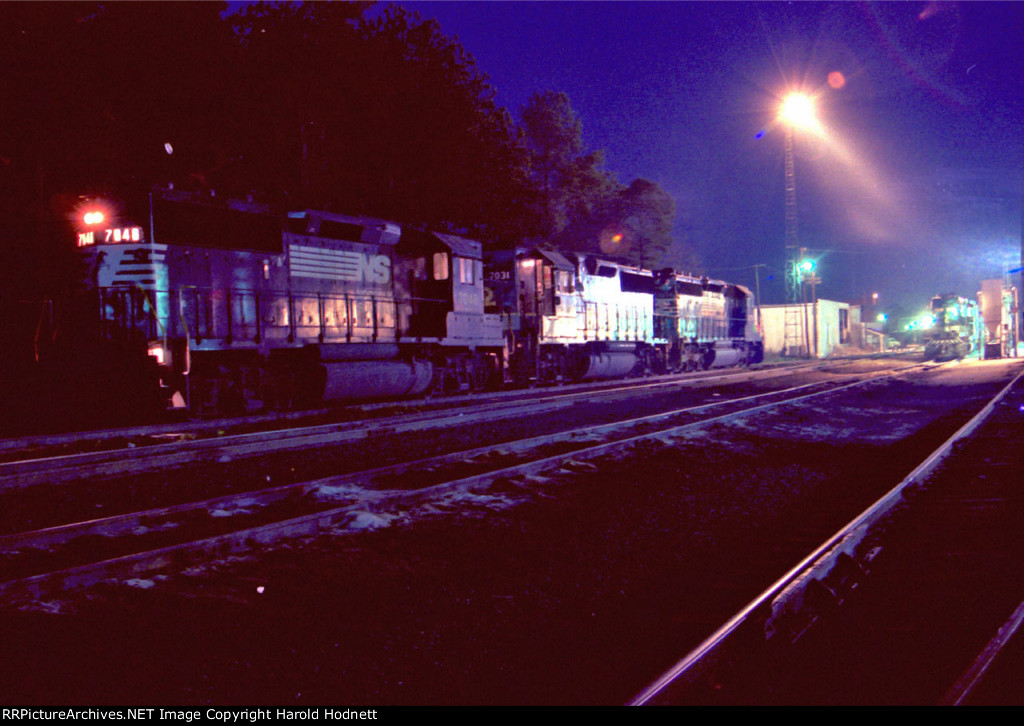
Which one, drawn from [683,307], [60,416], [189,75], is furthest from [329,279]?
[683,307]

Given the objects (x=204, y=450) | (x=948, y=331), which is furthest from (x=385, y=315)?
(x=948, y=331)

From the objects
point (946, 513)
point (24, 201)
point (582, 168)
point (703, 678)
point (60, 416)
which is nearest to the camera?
point (703, 678)

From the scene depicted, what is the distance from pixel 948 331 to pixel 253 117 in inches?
1318

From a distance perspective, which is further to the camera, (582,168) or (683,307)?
(582,168)

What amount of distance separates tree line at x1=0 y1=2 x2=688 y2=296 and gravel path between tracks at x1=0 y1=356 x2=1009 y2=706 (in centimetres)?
848

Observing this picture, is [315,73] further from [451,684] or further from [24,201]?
[451,684]

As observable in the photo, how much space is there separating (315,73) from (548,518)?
841 inches

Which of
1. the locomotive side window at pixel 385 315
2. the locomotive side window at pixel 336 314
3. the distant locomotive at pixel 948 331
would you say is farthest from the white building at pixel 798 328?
the locomotive side window at pixel 336 314

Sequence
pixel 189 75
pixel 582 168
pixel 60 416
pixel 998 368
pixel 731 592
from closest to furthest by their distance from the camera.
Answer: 1. pixel 731 592
2. pixel 60 416
3. pixel 189 75
4. pixel 998 368
5. pixel 582 168

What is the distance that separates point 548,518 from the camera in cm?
566

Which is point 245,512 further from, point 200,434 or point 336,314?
point 336,314

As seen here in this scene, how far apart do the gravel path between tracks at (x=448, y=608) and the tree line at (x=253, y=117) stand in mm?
8476

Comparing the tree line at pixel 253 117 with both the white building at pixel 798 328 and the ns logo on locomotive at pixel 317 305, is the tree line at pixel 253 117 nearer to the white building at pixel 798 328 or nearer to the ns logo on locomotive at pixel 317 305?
the ns logo on locomotive at pixel 317 305

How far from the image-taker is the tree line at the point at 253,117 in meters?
17.2
